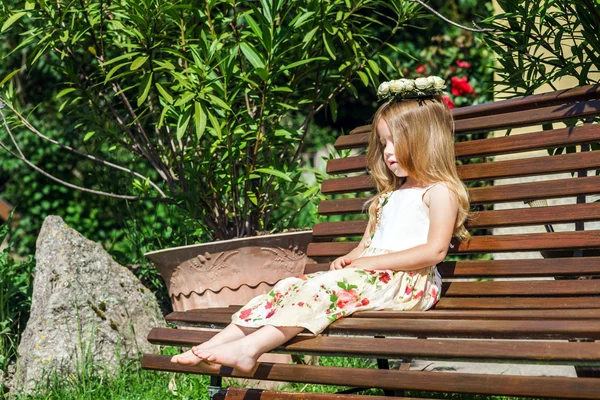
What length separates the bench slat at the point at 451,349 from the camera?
193 centimetres

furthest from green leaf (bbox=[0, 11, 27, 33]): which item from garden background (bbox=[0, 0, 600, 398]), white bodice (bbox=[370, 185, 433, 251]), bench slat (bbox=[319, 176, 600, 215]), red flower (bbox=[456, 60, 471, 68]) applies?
red flower (bbox=[456, 60, 471, 68])

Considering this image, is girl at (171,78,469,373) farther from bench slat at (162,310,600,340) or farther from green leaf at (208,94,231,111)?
green leaf at (208,94,231,111)

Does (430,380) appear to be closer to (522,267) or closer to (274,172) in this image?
(522,267)

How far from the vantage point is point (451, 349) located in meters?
2.08

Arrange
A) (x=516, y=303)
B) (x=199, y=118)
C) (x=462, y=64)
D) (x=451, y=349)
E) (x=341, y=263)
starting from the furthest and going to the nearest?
(x=462, y=64), (x=199, y=118), (x=341, y=263), (x=516, y=303), (x=451, y=349)

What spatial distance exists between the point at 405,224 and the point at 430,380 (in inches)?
40.0

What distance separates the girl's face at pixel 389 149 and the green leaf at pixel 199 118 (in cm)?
77

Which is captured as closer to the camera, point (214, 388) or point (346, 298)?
point (214, 388)

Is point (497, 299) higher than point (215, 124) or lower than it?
lower

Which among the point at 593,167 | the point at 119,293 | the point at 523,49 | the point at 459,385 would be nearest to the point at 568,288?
the point at 593,167

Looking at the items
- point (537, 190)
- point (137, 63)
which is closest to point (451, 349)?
point (537, 190)

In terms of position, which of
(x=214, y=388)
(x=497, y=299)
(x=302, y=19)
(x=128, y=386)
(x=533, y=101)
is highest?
(x=302, y=19)

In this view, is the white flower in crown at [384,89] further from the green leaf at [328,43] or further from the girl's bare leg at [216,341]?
the girl's bare leg at [216,341]

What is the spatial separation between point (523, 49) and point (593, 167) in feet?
2.69
